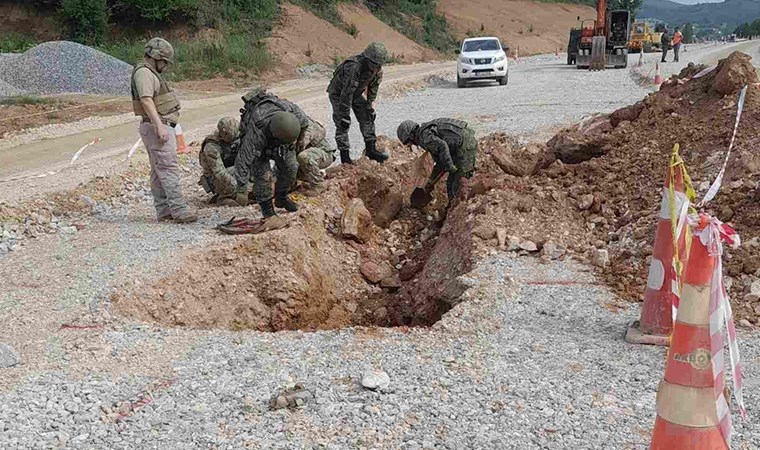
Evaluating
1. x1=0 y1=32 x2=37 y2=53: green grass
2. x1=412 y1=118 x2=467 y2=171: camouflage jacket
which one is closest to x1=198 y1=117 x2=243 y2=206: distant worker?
x1=412 y1=118 x2=467 y2=171: camouflage jacket

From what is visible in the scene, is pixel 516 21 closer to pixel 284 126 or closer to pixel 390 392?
pixel 284 126

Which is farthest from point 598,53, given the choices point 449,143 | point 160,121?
point 160,121

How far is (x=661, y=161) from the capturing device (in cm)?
729

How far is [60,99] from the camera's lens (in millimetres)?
18969

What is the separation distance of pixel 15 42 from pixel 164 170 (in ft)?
95.7

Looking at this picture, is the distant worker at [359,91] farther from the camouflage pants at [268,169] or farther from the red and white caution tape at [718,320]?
the red and white caution tape at [718,320]

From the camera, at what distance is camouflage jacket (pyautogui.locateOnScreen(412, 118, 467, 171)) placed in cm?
785

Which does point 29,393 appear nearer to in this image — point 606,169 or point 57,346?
point 57,346

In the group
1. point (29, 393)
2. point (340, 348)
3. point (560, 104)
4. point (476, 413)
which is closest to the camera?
point (476, 413)

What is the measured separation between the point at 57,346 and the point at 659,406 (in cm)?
356

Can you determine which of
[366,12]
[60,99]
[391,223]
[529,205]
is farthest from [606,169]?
[366,12]

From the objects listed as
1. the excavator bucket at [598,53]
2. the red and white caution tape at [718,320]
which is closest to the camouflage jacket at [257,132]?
the red and white caution tape at [718,320]

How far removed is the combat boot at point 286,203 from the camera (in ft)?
23.7

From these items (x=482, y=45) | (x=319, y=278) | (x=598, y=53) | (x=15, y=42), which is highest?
(x=15, y=42)
